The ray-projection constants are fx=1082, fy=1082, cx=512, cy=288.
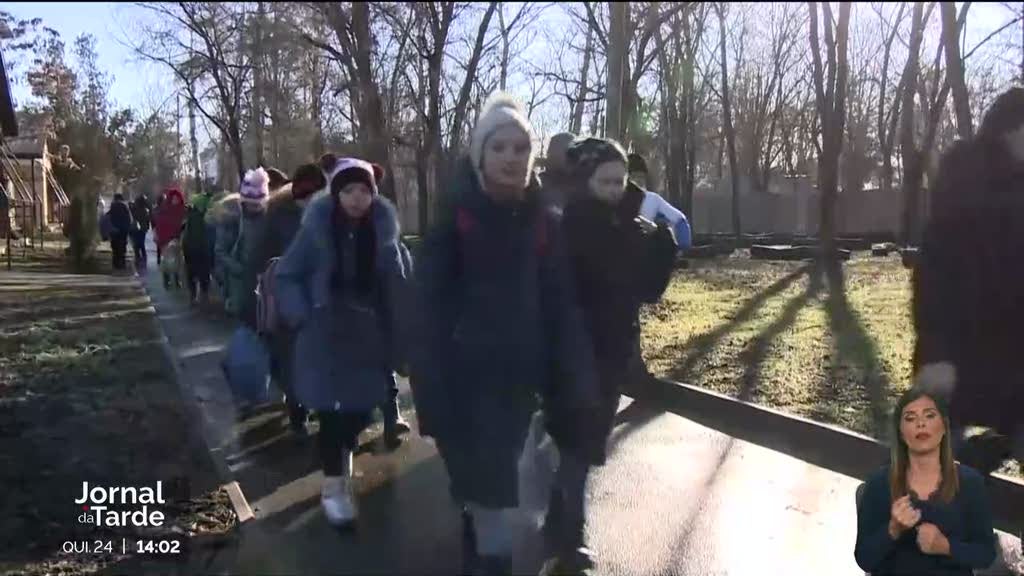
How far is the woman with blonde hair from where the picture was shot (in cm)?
342

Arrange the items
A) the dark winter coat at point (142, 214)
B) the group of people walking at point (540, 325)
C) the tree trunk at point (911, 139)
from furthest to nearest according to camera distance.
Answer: the dark winter coat at point (142, 214) < the tree trunk at point (911, 139) < the group of people walking at point (540, 325)

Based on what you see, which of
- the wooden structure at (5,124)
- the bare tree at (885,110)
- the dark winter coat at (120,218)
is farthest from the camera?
the bare tree at (885,110)

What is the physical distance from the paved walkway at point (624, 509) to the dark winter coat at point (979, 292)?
1.09 metres

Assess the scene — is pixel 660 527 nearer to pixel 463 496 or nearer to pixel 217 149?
pixel 463 496

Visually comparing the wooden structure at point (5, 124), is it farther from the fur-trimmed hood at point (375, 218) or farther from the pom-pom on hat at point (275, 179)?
the fur-trimmed hood at point (375, 218)

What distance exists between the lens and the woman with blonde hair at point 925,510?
11.2ft

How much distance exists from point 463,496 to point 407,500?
6.22 ft

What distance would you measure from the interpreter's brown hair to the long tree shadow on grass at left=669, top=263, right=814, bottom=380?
538 cm

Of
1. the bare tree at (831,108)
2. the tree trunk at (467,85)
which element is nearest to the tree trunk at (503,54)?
the tree trunk at (467,85)

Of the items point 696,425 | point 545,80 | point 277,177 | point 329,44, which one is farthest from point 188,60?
point 696,425

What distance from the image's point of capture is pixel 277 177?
29.9ft

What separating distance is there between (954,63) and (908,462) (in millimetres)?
15692

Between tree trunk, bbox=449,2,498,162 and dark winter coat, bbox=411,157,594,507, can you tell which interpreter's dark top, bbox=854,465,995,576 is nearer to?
dark winter coat, bbox=411,157,594,507

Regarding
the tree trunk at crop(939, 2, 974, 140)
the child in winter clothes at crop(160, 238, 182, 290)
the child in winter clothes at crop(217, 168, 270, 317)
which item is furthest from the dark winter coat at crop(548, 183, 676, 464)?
the child in winter clothes at crop(160, 238, 182, 290)
